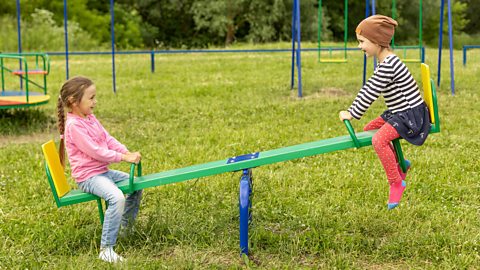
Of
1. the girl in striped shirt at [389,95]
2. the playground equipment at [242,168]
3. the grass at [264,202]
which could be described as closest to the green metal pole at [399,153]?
the playground equipment at [242,168]

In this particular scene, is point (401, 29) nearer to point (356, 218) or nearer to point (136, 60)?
point (136, 60)

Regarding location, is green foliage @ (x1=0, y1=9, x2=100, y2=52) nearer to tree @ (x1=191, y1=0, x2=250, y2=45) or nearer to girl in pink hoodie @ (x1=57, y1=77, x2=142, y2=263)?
tree @ (x1=191, y1=0, x2=250, y2=45)

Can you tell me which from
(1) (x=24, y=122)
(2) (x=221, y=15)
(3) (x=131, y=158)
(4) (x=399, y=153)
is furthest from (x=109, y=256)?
(2) (x=221, y=15)

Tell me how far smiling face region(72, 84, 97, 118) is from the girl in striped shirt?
61.3 inches

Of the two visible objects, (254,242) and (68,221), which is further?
(68,221)

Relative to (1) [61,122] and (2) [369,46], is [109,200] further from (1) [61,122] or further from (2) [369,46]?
(2) [369,46]

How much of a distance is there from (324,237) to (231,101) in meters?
5.97

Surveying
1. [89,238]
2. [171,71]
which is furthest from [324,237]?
[171,71]

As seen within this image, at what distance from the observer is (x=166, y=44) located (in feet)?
123

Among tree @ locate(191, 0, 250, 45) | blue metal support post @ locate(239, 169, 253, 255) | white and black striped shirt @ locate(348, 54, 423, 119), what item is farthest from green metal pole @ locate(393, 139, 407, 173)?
tree @ locate(191, 0, 250, 45)

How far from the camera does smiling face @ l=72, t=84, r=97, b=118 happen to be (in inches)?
147

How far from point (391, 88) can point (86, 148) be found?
1.91 metres

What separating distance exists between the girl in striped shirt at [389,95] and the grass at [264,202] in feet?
1.64

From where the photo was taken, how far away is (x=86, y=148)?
A: 368 cm
